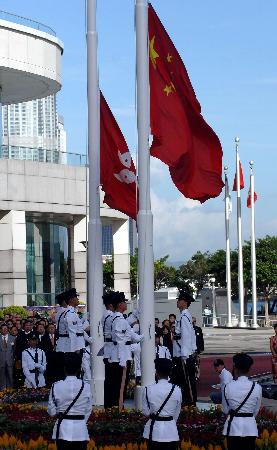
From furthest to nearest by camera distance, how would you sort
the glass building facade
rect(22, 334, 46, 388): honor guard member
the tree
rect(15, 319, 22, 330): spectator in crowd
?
1. the tree
2. the glass building facade
3. rect(15, 319, 22, 330): spectator in crowd
4. rect(22, 334, 46, 388): honor guard member

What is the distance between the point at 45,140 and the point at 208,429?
96350 millimetres

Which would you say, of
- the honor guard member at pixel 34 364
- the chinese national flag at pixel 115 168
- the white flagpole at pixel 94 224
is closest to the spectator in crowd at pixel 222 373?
the chinese national flag at pixel 115 168

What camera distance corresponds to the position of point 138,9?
18.0 meters

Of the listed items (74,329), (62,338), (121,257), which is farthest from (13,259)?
(74,329)

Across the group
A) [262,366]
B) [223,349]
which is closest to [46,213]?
[223,349]

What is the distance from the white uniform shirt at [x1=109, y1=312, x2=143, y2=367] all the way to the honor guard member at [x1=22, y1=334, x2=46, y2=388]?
4.58m

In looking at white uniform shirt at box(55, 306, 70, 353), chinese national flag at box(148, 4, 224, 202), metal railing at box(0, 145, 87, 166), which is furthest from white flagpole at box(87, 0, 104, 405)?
metal railing at box(0, 145, 87, 166)

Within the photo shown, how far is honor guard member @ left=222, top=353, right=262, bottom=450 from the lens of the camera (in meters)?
12.2

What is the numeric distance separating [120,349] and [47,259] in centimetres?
3512

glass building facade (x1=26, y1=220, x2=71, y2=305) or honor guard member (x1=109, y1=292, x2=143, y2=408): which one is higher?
glass building facade (x1=26, y1=220, x2=71, y2=305)

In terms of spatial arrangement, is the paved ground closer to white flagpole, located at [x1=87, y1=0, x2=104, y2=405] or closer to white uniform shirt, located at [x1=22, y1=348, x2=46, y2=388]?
white uniform shirt, located at [x1=22, y1=348, x2=46, y2=388]

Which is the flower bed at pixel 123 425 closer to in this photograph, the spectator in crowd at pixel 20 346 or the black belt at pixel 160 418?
the black belt at pixel 160 418

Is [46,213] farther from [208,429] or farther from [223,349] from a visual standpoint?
[208,429]

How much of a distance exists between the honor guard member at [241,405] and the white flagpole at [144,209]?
5.45 m
